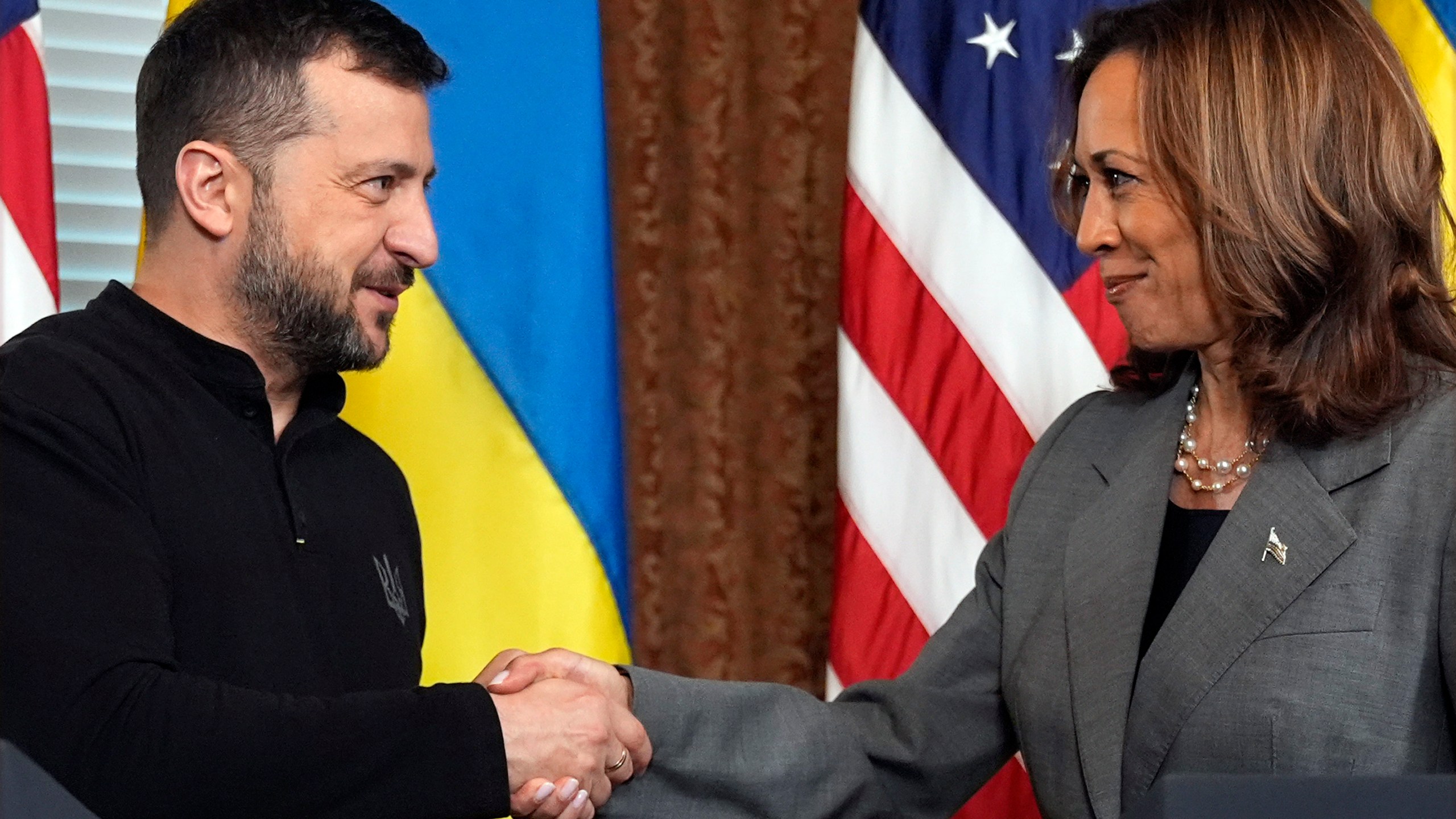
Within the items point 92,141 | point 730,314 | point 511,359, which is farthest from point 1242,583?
point 92,141

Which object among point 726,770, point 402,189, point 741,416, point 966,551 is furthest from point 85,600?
point 966,551

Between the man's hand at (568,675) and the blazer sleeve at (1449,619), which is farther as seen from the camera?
the man's hand at (568,675)

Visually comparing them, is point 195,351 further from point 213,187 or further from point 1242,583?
point 1242,583

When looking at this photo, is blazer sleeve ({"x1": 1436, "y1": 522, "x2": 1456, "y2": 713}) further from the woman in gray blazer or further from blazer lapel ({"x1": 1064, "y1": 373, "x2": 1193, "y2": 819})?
blazer lapel ({"x1": 1064, "y1": 373, "x2": 1193, "y2": 819})

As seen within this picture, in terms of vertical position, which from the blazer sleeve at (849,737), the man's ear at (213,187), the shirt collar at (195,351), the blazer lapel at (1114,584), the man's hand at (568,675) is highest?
the man's ear at (213,187)

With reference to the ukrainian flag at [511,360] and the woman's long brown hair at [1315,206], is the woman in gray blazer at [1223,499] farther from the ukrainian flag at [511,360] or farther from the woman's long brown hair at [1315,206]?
the ukrainian flag at [511,360]

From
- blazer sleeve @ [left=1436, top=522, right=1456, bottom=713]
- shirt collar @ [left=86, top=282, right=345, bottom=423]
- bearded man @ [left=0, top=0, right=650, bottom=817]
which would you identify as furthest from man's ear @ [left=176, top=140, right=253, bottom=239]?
blazer sleeve @ [left=1436, top=522, right=1456, bottom=713]

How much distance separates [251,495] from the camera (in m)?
1.53

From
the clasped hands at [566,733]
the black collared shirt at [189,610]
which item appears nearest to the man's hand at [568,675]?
the clasped hands at [566,733]

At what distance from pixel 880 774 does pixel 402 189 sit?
877mm

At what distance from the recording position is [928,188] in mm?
2281

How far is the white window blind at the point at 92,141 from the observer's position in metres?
2.14

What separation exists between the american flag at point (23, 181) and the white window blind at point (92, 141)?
23 centimetres

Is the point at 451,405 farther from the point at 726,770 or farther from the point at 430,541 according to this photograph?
the point at 726,770
